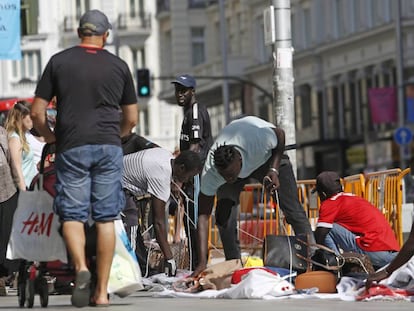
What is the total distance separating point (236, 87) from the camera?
3007 inches

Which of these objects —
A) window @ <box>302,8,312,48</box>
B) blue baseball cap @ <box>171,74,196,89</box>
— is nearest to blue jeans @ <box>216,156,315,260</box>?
blue baseball cap @ <box>171,74,196,89</box>

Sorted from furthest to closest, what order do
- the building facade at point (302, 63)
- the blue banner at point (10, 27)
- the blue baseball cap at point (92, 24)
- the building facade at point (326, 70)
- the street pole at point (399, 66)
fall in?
the building facade at point (302, 63), the building facade at point (326, 70), the street pole at point (399, 66), the blue banner at point (10, 27), the blue baseball cap at point (92, 24)

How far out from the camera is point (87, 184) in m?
10.4

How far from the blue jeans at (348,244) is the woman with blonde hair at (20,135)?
2.74m

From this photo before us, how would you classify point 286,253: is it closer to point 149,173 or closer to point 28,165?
point 149,173

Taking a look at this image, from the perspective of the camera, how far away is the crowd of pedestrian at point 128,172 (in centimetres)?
1040

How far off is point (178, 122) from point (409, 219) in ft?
245

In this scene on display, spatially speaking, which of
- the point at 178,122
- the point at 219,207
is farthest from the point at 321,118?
the point at 219,207

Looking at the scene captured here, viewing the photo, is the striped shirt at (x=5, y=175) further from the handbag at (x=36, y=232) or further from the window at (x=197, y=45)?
the window at (x=197, y=45)

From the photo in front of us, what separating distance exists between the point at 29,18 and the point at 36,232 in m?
17.4

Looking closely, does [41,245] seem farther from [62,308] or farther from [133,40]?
[133,40]

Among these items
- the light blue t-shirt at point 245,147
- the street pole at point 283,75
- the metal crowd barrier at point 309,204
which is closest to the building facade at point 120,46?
the metal crowd barrier at point 309,204

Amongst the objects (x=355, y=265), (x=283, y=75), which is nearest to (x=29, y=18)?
(x=283, y=75)

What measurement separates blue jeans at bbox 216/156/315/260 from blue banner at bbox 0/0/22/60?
29.1 ft
